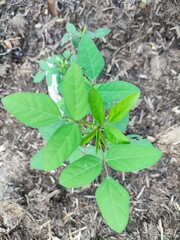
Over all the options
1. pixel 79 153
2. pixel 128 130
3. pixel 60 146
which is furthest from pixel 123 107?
pixel 128 130

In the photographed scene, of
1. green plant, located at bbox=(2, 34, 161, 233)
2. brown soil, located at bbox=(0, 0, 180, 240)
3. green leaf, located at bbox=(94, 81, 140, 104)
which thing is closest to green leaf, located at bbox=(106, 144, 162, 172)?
green plant, located at bbox=(2, 34, 161, 233)

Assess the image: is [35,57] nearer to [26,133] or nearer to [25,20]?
[25,20]

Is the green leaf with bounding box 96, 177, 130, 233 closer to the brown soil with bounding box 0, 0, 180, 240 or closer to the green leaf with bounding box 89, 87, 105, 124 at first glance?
the green leaf with bounding box 89, 87, 105, 124

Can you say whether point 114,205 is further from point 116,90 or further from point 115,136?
point 116,90

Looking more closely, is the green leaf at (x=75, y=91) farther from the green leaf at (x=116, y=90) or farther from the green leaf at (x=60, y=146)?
the green leaf at (x=116, y=90)

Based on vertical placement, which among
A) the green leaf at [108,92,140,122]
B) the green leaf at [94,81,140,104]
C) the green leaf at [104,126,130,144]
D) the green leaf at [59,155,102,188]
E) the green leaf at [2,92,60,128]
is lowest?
the green leaf at [59,155,102,188]

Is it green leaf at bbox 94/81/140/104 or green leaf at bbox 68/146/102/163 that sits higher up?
green leaf at bbox 94/81/140/104
